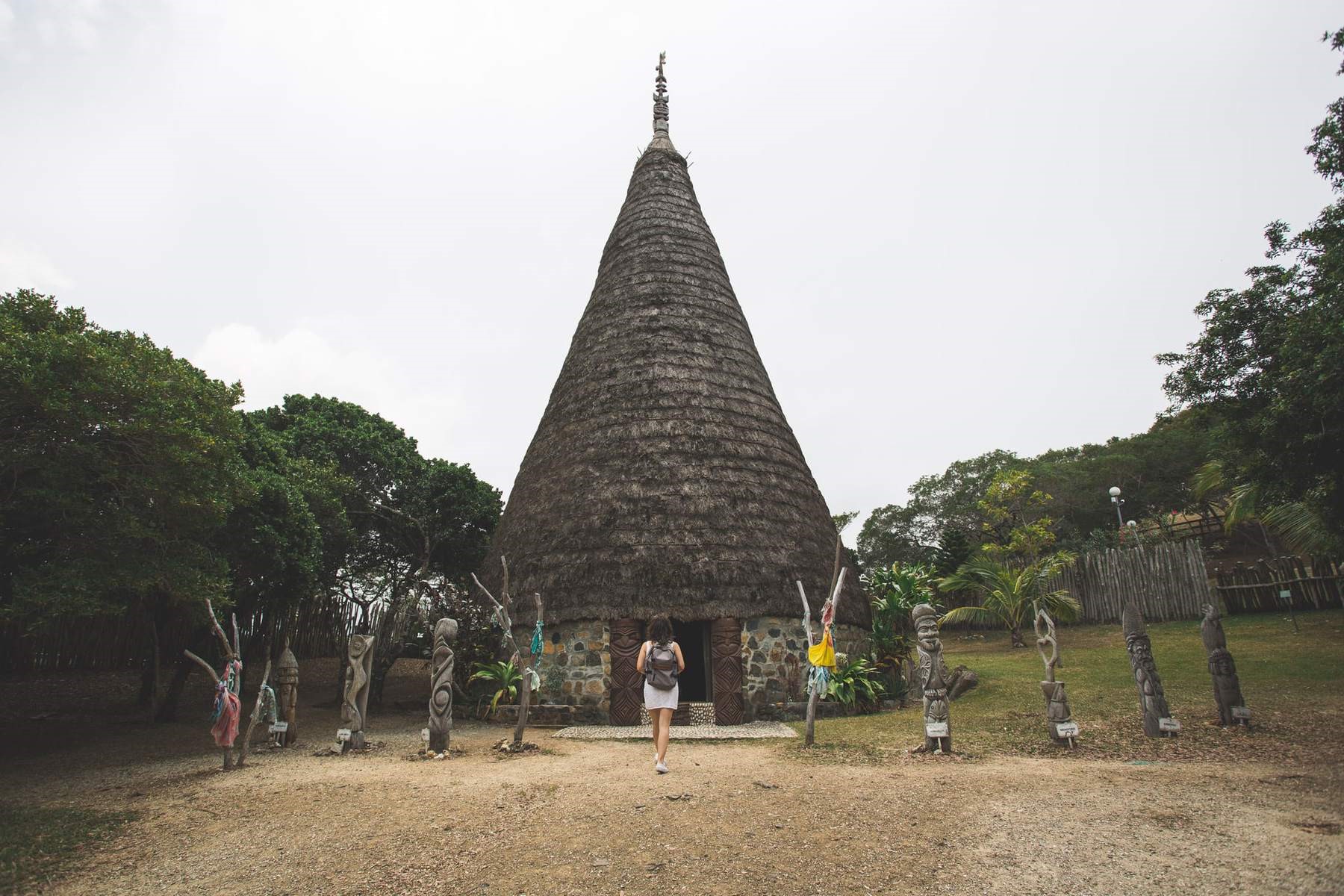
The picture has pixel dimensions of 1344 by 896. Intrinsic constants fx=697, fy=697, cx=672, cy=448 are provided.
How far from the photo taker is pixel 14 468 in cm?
723

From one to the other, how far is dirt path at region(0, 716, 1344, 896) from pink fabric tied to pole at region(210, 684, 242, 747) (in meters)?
0.63

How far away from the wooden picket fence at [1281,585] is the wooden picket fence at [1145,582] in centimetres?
66

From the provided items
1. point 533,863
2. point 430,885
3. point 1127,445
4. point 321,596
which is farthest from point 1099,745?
point 1127,445

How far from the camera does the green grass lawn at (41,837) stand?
15.1 feet

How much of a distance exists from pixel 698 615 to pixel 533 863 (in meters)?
6.79

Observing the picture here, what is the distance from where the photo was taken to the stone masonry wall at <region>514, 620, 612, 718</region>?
11156 millimetres

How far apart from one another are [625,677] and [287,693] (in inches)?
188

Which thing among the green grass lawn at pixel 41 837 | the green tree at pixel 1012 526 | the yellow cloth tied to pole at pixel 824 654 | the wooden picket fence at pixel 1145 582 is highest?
the green tree at pixel 1012 526

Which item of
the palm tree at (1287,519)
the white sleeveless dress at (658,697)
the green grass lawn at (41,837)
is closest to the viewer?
the green grass lawn at (41,837)

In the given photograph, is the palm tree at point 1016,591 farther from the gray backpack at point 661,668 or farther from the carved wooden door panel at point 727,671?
the gray backpack at point 661,668

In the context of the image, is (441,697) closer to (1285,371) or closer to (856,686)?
(856,686)

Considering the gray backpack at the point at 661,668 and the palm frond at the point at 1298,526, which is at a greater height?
the palm frond at the point at 1298,526

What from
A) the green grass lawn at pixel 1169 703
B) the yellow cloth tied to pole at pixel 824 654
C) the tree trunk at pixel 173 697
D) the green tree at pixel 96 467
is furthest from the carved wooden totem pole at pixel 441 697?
the tree trunk at pixel 173 697

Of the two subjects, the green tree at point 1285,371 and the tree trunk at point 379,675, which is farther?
the tree trunk at point 379,675
